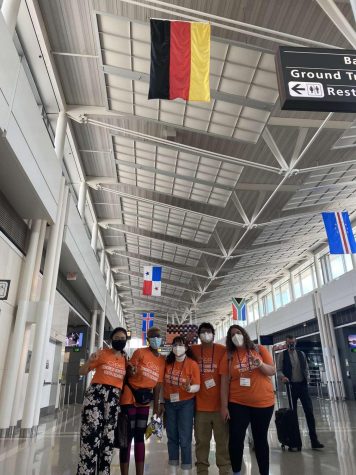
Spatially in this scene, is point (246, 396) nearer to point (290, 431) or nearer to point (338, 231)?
point (290, 431)

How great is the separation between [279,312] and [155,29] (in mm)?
24364

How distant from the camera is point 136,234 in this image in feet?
64.7

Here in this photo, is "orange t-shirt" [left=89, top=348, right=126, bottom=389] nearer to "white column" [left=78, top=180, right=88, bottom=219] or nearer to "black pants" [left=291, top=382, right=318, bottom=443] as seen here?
"black pants" [left=291, top=382, right=318, bottom=443]

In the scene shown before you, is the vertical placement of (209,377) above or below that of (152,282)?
below

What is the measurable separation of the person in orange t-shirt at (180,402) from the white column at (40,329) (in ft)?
16.9

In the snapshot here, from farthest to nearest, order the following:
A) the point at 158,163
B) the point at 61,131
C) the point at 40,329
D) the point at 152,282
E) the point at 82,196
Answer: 1. the point at 152,282
2. the point at 82,196
3. the point at 158,163
4. the point at 61,131
5. the point at 40,329

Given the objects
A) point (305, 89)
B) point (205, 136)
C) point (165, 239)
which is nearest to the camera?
point (305, 89)

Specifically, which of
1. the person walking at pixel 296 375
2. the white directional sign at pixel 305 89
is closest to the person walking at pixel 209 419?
the person walking at pixel 296 375

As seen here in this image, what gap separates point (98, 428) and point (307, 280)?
913 inches

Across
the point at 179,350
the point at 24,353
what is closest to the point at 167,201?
the point at 24,353

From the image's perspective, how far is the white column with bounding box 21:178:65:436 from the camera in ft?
25.4

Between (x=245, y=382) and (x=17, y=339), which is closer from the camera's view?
(x=245, y=382)

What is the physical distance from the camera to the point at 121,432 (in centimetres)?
369

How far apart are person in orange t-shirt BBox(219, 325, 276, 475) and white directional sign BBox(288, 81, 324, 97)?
2970 millimetres
